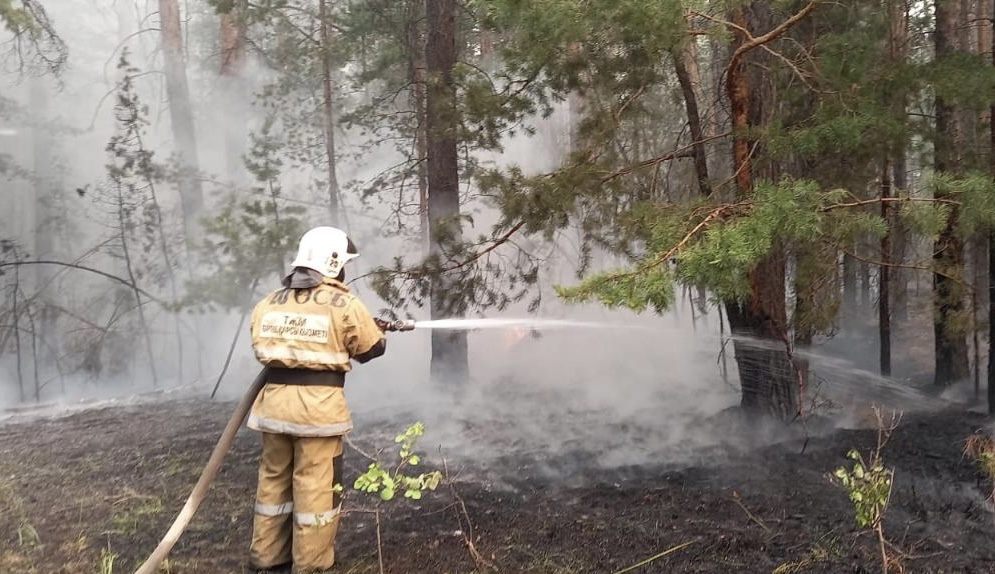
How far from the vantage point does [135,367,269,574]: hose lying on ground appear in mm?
3229

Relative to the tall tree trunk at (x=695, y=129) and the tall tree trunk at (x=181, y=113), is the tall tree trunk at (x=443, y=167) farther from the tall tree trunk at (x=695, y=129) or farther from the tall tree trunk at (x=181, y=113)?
the tall tree trunk at (x=181, y=113)

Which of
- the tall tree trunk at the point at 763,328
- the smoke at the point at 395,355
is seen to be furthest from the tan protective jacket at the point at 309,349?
the tall tree trunk at the point at 763,328

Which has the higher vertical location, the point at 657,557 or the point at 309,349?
the point at 309,349

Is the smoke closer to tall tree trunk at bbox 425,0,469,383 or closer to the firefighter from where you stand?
tall tree trunk at bbox 425,0,469,383

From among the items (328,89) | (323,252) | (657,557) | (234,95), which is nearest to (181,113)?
(234,95)

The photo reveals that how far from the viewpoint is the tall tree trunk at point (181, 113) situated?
39.3 feet

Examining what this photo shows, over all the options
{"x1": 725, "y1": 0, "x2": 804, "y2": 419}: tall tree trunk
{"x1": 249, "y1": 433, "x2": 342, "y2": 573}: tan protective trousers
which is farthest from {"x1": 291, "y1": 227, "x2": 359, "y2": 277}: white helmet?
{"x1": 725, "y1": 0, "x2": 804, "y2": 419}: tall tree trunk

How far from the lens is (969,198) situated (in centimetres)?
379

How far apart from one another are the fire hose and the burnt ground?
0.42 m

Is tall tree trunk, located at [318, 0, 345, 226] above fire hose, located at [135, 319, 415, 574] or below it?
above

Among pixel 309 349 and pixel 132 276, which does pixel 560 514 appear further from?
pixel 132 276

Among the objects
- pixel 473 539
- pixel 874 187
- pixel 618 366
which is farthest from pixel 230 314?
pixel 874 187

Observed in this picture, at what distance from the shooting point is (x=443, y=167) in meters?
8.05

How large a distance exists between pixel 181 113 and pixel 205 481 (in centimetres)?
1085
